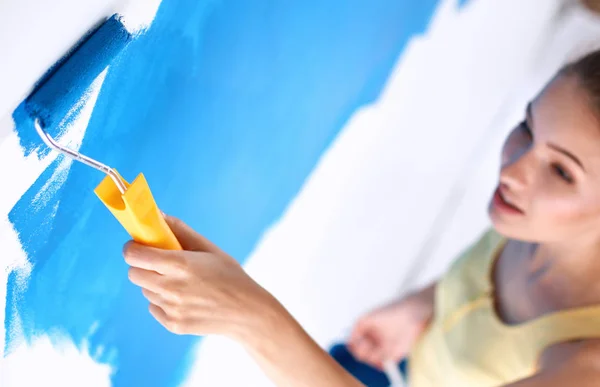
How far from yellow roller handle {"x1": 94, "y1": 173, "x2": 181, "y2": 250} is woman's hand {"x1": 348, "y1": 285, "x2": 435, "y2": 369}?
643mm

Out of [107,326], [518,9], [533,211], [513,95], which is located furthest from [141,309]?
[513,95]

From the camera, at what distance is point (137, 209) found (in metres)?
0.43

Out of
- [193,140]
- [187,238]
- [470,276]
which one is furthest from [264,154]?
[470,276]

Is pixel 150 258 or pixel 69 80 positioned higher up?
pixel 69 80

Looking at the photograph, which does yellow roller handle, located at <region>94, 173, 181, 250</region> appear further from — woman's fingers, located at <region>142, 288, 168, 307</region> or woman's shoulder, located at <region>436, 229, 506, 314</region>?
woman's shoulder, located at <region>436, 229, 506, 314</region>

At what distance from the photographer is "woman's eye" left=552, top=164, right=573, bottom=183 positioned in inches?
27.6

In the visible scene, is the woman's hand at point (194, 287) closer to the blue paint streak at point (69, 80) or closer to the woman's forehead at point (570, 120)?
the blue paint streak at point (69, 80)

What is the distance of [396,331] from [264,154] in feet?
1.41

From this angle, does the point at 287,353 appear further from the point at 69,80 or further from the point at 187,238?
the point at 69,80

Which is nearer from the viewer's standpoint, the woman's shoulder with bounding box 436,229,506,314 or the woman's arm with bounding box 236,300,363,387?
the woman's arm with bounding box 236,300,363,387

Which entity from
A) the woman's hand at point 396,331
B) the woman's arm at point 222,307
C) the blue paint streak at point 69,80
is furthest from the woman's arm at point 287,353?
the woman's hand at point 396,331

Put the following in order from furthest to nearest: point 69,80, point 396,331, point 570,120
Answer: point 396,331, point 570,120, point 69,80

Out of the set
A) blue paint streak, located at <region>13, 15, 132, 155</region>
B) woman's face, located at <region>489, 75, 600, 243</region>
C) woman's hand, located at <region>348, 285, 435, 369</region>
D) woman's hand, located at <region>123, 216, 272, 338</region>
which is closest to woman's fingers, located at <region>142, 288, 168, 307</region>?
woman's hand, located at <region>123, 216, 272, 338</region>

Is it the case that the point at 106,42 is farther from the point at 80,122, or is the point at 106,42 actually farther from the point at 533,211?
the point at 533,211
